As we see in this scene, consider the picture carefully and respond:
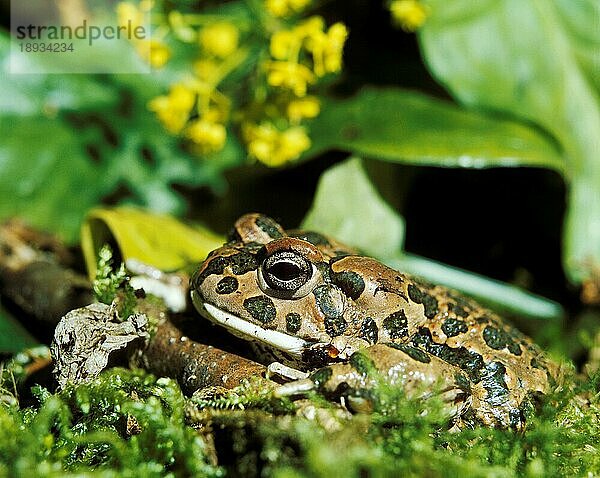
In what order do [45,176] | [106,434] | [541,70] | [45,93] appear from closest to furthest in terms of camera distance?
[106,434], [541,70], [45,176], [45,93]

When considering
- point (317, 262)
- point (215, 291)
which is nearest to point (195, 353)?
point (215, 291)

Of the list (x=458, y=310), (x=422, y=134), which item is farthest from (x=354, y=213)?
(x=458, y=310)

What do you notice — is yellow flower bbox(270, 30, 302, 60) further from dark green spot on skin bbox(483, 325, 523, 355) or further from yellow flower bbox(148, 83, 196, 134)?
dark green spot on skin bbox(483, 325, 523, 355)

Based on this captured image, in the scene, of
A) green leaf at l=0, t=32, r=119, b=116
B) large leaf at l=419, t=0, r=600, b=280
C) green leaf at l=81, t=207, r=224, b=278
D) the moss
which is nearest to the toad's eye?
the moss

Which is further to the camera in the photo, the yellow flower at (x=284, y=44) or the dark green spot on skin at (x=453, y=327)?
the yellow flower at (x=284, y=44)

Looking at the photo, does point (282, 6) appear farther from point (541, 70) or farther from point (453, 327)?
point (453, 327)

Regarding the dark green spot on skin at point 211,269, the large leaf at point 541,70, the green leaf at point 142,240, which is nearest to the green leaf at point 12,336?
the green leaf at point 142,240

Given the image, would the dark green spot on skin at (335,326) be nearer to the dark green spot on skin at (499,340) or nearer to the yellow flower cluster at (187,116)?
the dark green spot on skin at (499,340)
